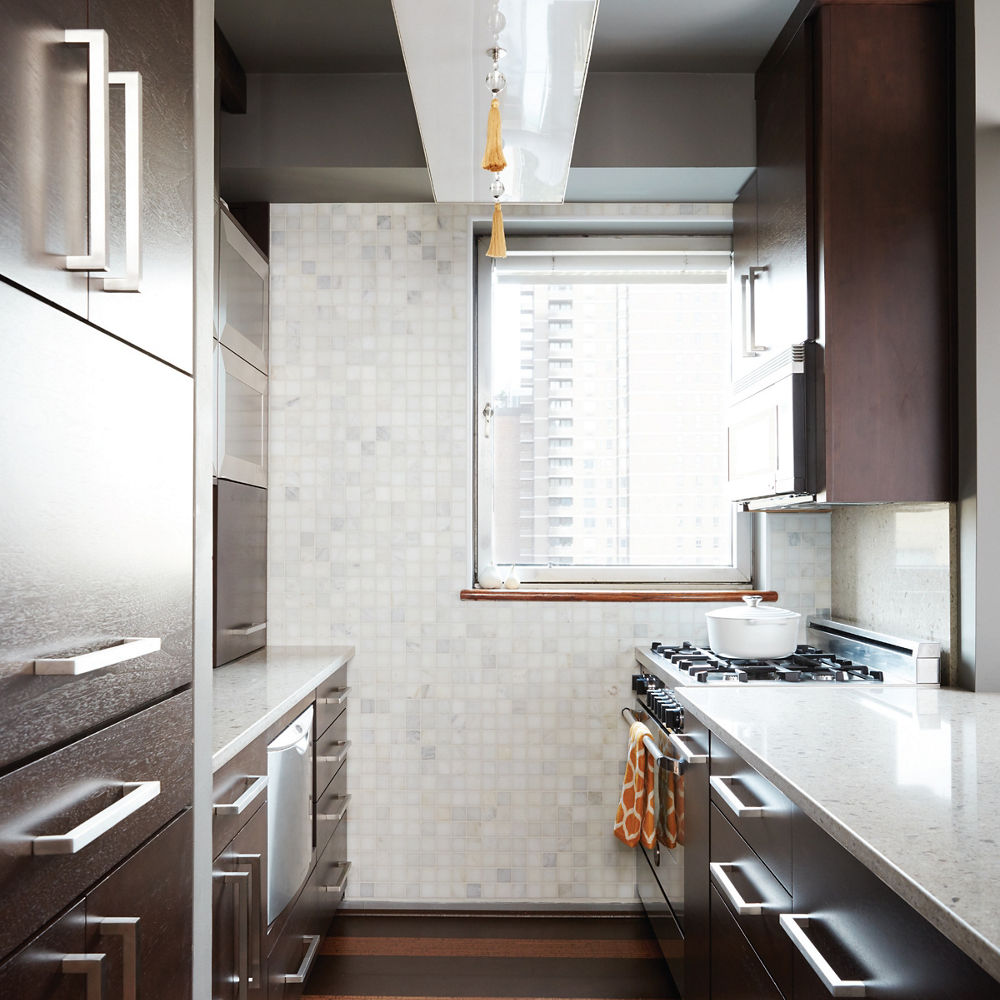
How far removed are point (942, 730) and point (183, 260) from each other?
1.55 metres

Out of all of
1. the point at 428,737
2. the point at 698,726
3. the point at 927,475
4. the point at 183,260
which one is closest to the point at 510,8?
the point at 183,260

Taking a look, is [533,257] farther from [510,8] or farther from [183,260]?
[183,260]

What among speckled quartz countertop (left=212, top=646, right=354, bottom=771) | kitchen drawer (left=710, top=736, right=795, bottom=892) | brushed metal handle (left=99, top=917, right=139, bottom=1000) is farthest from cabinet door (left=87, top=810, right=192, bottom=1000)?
kitchen drawer (left=710, top=736, right=795, bottom=892)

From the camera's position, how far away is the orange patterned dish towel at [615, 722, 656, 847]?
2.58 meters

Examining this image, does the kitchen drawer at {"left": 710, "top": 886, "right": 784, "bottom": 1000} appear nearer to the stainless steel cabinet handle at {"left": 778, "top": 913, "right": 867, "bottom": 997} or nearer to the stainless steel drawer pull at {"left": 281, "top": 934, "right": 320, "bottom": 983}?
the stainless steel cabinet handle at {"left": 778, "top": 913, "right": 867, "bottom": 997}

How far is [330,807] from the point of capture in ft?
8.84

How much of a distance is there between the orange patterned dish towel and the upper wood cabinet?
3.03 feet

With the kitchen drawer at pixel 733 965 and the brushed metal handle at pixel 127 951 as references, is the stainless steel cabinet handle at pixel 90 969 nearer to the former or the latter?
the brushed metal handle at pixel 127 951

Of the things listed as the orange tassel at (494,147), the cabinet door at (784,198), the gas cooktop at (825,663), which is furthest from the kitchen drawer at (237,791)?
the cabinet door at (784,198)

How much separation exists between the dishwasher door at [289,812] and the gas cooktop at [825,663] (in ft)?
3.26

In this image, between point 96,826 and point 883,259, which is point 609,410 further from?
point 96,826

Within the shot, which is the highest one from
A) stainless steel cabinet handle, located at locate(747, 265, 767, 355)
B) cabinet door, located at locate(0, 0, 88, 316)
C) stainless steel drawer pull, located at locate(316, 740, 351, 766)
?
stainless steel cabinet handle, located at locate(747, 265, 767, 355)

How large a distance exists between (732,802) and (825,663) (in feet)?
3.31

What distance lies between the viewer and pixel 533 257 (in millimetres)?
Answer: 3262
